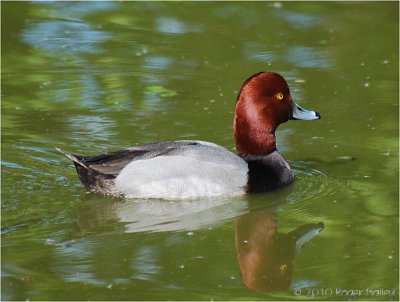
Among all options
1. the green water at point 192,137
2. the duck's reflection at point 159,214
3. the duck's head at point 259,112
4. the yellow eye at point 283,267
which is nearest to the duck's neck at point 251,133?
the duck's head at point 259,112

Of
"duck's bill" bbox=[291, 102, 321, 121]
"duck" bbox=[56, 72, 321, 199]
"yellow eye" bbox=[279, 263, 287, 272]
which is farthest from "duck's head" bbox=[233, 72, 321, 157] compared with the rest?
"yellow eye" bbox=[279, 263, 287, 272]

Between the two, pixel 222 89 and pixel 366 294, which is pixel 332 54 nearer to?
pixel 222 89

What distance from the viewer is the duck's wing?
9316 millimetres

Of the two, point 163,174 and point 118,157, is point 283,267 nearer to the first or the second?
point 163,174

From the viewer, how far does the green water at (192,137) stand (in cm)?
763

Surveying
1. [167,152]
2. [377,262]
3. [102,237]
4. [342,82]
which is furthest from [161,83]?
[377,262]

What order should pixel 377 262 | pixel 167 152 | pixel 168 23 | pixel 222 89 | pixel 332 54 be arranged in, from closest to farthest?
pixel 377 262
pixel 167 152
pixel 222 89
pixel 332 54
pixel 168 23

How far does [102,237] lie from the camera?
8.38m

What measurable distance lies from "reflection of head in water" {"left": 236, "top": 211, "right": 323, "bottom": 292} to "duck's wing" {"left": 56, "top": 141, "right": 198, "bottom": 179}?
0.98 m

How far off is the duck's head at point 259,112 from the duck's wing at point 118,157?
0.58 m

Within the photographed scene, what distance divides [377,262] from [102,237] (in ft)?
7.12

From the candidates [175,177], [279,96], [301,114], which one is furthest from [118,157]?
[301,114]

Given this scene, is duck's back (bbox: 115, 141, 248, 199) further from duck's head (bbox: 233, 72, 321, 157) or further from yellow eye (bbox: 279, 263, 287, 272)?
yellow eye (bbox: 279, 263, 287, 272)

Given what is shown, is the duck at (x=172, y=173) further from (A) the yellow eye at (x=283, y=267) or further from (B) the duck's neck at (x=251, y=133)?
(A) the yellow eye at (x=283, y=267)
